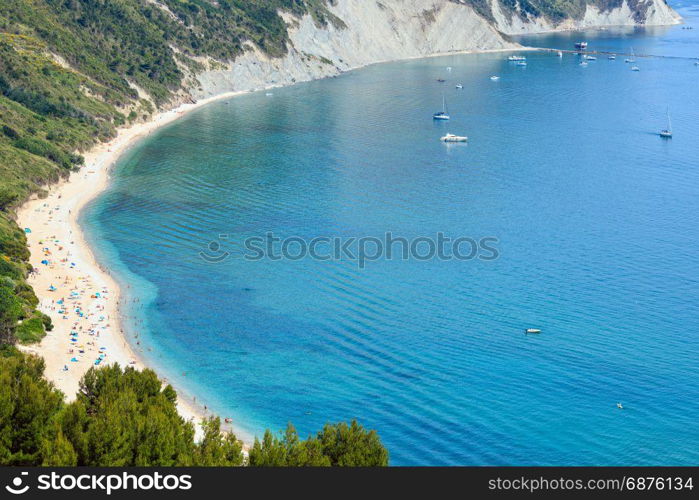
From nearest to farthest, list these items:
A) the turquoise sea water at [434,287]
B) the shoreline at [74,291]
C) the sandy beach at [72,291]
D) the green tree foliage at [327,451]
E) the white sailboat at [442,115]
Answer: the green tree foliage at [327,451] < the turquoise sea water at [434,287] < the shoreline at [74,291] < the sandy beach at [72,291] < the white sailboat at [442,115]

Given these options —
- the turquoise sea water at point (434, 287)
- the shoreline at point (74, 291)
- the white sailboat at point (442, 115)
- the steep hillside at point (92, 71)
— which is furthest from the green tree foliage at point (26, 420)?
the white sailboat at point (442, 115)

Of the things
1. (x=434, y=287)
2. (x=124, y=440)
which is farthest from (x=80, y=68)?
(x=124, y=440)

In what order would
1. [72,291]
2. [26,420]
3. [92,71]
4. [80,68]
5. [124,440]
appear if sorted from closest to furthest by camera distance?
[124,440]
[26,420]
[72,291]
[80,68]
[92,71]

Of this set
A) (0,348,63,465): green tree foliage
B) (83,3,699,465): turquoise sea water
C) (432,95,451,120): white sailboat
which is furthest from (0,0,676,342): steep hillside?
(432,95,451,120): white sailboat

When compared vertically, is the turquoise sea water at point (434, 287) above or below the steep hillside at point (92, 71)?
below

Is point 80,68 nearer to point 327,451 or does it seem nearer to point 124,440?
point 124,440

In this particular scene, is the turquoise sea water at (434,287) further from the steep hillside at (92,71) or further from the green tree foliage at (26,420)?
the green tree foliage at (26,420)

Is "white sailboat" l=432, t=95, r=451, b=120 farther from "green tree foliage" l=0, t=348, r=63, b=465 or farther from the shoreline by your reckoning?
"green tree foliage" l=0, t=348, r=63, b=465
